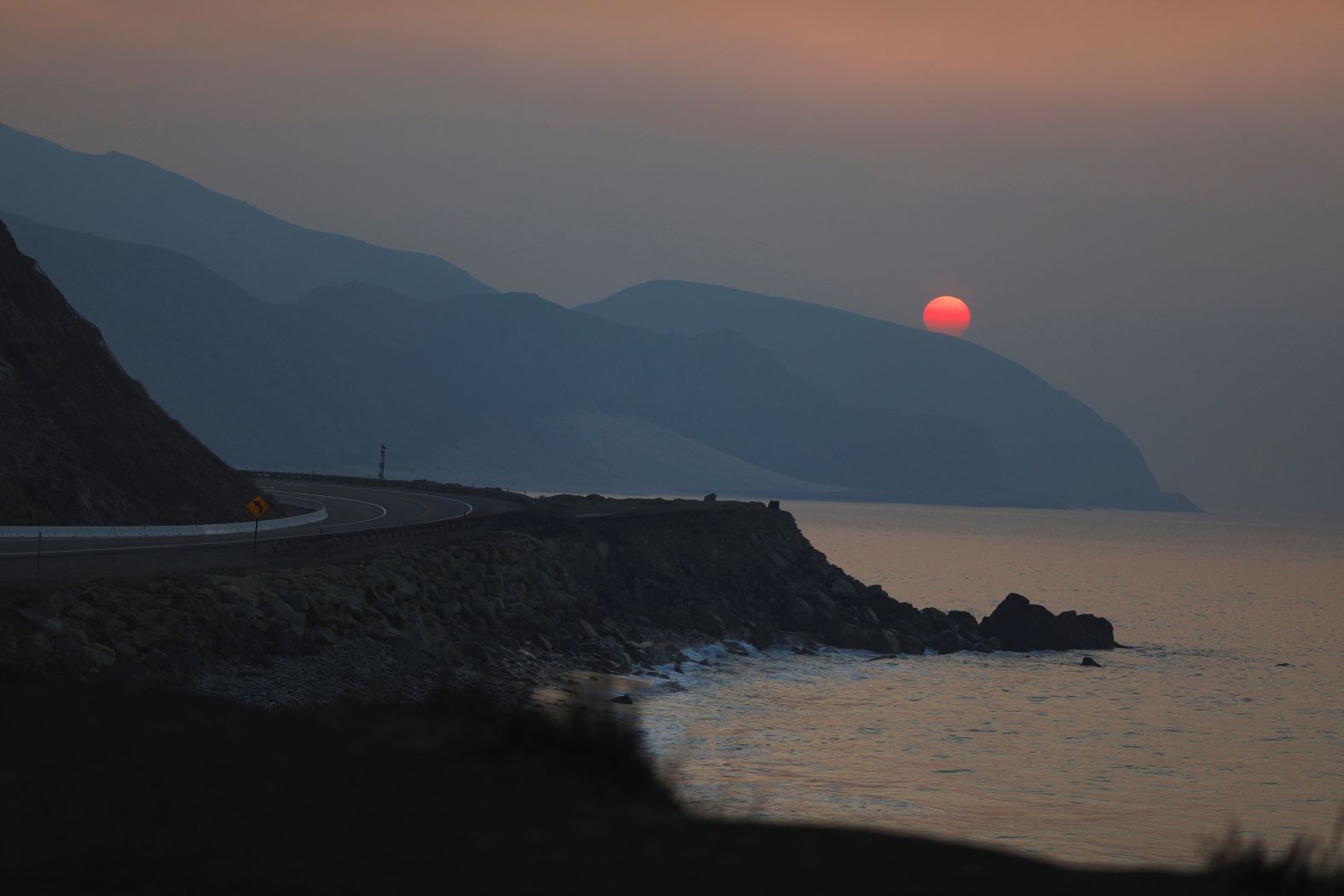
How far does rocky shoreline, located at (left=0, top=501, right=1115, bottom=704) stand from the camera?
73.8 ft

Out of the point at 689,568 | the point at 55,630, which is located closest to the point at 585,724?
the point at 55,630

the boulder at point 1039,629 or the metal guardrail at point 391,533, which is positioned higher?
the metal guardrail at point 391,533

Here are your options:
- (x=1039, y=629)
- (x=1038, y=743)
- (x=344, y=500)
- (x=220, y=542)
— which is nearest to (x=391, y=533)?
(x=220, y=542)

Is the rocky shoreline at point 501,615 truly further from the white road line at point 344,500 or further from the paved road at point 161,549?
the white road line at point 344,500

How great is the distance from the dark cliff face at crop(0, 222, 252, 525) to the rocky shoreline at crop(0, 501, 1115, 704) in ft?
30.4

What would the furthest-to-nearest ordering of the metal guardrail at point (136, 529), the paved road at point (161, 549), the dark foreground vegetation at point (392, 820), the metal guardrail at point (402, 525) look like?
the metal guardrail at point (402, 525), the metal guardrail at point (136, 529), the paved road at point (161, 549), the dark foreground vegetation at point (392, 820)

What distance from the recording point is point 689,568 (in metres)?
52.5

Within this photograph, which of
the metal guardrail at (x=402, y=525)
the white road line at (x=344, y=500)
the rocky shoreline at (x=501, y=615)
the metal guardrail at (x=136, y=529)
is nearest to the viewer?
the rocky shoreline at (x=501, y=615)

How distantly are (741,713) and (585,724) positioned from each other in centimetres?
2381

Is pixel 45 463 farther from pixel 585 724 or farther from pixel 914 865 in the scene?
pixel 914 865

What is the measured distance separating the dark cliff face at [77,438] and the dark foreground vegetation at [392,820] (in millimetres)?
30337

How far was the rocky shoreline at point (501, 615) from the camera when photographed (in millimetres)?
22484

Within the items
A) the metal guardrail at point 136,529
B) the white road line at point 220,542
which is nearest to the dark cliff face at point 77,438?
the metal guardrail at point 136,529

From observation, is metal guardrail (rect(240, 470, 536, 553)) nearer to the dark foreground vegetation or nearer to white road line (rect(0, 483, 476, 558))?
white road line (rect(0, 483, 476, 558))
